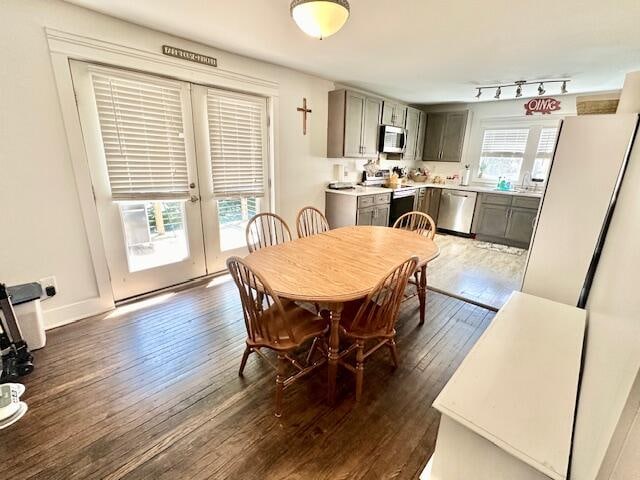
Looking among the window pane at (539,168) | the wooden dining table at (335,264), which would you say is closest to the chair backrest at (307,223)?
the wooden dining table at (335,264)

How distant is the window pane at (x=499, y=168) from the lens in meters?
Answer: 5.15

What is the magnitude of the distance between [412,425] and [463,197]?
4.53m

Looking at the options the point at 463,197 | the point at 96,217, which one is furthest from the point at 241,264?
the point at 463,197

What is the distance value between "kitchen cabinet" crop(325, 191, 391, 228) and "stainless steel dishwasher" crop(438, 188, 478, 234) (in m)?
1.47

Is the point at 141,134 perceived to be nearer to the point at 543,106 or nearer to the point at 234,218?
the point at 234,218

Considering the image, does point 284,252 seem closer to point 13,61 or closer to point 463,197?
point 13,61

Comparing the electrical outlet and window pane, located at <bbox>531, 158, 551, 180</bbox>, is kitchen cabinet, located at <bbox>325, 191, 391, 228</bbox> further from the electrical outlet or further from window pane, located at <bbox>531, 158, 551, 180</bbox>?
the electrical outlet

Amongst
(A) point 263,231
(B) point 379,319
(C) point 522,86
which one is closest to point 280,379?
(B) point 379,319

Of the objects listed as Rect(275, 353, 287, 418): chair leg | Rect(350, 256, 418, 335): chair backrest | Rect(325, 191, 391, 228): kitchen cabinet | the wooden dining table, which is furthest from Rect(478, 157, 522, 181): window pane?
Rect(275, 353, 287, 418): chair leg

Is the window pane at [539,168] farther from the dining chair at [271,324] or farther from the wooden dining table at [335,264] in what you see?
the dining chair at [271,324]

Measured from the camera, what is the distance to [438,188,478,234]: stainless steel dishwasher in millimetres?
5137

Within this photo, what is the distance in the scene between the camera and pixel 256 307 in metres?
1.53

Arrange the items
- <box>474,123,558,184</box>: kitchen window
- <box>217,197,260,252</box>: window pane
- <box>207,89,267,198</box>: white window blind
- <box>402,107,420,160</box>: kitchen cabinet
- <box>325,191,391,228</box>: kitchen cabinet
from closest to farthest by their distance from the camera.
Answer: <box>207,89,267,198</box>: white window blind
<box>217,197,260,252</box>: window pane
<box>325,191,391,228</box>: kitchen cabinet
<box>474,123,558,184</box>: kitchen window
<box>402,107,420,160</box>: kitchen cabinet

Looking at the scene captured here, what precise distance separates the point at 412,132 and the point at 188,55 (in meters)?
4.13
